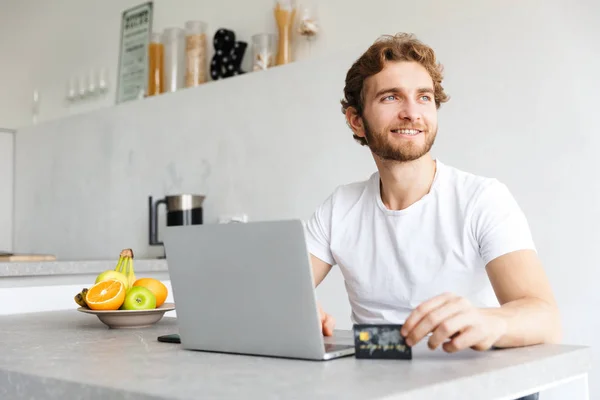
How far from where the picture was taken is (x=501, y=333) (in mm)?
1004

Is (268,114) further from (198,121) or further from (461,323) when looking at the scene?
(461,323)

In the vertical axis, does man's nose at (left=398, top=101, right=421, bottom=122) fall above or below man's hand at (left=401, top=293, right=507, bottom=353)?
above

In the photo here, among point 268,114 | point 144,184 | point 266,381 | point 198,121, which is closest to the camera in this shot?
point 266,381

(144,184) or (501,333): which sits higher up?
(144,184)

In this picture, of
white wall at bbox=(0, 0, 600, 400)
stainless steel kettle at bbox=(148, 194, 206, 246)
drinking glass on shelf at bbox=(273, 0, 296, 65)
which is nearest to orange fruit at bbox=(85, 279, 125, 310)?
white wall at bbox=(0, 0, 600, 400)

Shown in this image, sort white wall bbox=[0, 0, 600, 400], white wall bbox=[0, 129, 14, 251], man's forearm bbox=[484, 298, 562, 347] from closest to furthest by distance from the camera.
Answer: man's forearm bbox=[484, 298, 562, 347] → white wall bbox=[0, 0, 600, 400] → white wall bbox=[0, 129, 14, 251]

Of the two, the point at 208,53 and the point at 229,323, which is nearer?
the point at 229,323

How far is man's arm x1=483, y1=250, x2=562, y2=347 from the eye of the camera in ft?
3.47

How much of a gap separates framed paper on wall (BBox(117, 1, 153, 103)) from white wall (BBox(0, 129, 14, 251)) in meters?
0.98

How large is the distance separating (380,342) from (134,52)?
321 cm

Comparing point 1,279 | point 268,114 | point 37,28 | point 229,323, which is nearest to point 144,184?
point 268,114

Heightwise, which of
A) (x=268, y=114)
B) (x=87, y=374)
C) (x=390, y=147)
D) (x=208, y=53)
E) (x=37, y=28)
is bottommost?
(x=87, y=374)

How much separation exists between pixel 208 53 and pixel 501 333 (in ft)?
8.91

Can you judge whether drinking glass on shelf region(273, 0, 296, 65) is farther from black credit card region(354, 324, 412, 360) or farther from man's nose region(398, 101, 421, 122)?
black credit card region(354, 324, 412, 360)
